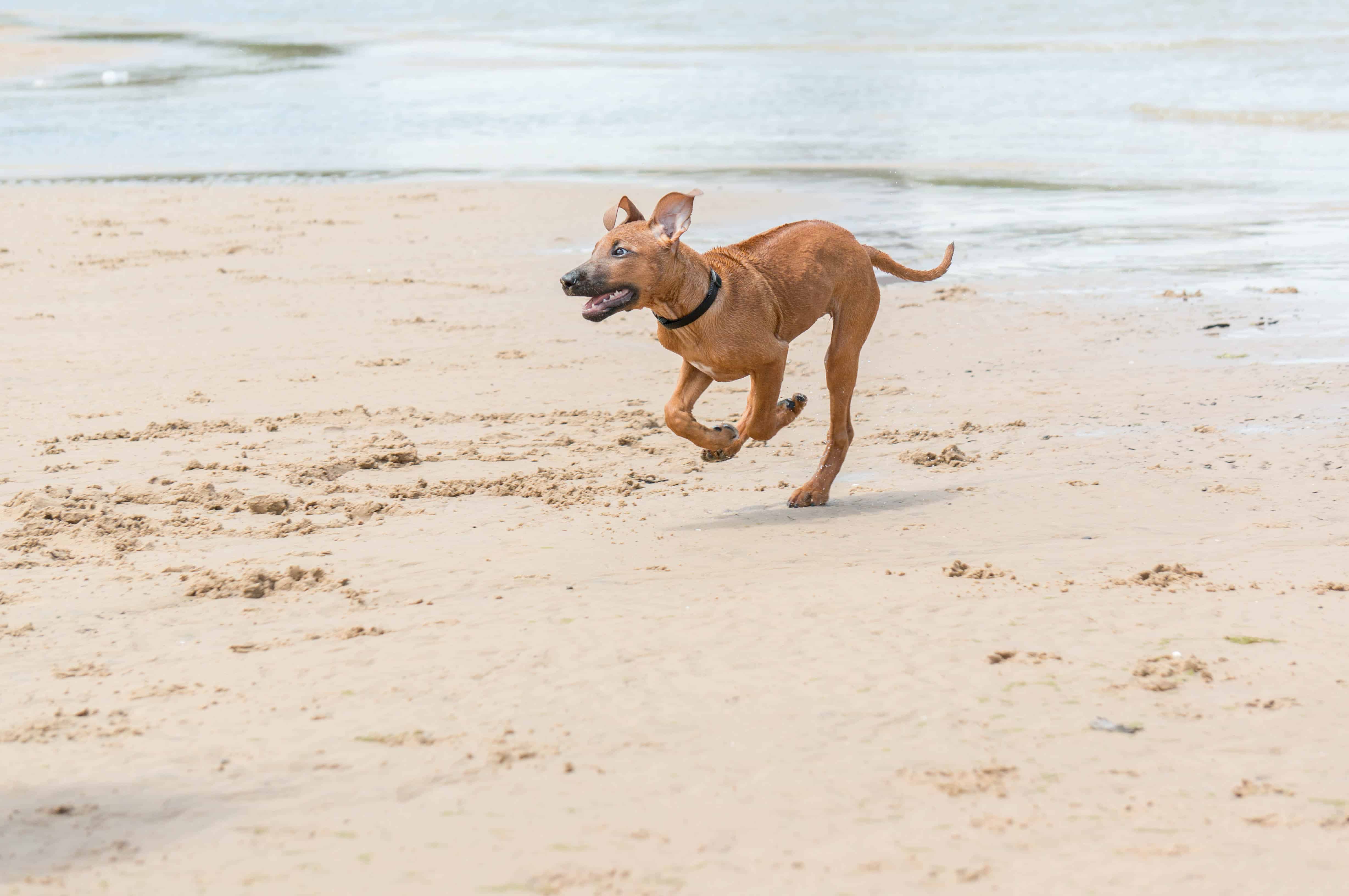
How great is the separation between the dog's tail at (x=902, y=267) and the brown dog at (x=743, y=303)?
0.11 feet

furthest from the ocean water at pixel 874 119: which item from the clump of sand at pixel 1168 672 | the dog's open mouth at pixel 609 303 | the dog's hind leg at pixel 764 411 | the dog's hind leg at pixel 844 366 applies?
the clump of sand at pixel 1168 672

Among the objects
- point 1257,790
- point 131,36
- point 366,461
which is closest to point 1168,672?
point 1257,790

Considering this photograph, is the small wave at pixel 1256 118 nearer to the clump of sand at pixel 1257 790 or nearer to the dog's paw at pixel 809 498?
the dog's paw at pixel 809 498

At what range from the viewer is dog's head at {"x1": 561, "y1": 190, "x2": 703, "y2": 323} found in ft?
18.5

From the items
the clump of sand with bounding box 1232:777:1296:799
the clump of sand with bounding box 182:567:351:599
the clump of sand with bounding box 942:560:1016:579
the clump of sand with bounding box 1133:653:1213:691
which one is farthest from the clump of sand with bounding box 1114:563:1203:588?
the clump of sand with bounding box 182:567:351:599

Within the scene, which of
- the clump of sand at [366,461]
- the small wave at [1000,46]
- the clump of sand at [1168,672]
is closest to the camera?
the clump of sand at [1168,672]

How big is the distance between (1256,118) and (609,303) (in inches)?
774

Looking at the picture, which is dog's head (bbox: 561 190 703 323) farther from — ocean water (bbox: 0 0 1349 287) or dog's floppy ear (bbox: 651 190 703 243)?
ocean water (bbox: 0 0 1349 287)

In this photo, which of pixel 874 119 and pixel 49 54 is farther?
pixel 49 54

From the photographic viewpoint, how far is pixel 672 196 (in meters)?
5.77

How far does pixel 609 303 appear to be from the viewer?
5.65m

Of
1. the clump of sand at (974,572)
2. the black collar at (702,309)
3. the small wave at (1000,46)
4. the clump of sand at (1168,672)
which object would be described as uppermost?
the small wave at (1000,46)

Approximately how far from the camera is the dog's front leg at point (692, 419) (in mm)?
6039

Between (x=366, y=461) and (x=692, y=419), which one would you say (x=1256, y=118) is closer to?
(x=692, y=419)
